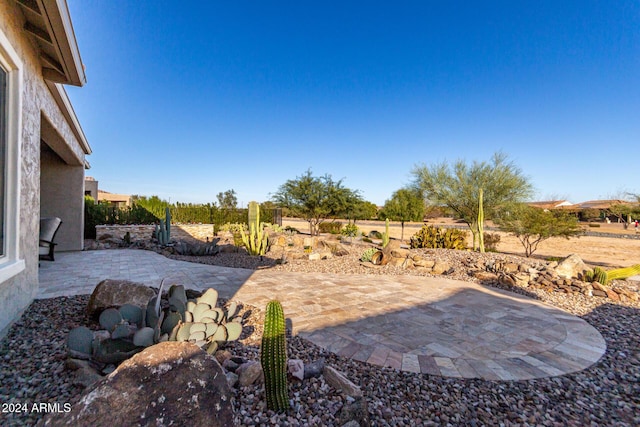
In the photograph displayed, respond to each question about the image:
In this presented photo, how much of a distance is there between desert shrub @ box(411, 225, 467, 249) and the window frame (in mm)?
10672

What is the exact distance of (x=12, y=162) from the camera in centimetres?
288

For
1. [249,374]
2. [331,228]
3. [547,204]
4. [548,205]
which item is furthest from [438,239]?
[547,204]

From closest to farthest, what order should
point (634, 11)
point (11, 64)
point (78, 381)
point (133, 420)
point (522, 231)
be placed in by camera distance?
1. point (133, 420)
2. point (78, 381)
3. point (11, 64)
4. point (634, 11)
5. point (522, 231)

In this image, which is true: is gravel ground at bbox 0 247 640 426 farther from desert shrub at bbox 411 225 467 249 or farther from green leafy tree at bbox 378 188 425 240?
green leafy tree at bbox 378 188 425 240

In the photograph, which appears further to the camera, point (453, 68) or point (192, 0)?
point (453, 68)

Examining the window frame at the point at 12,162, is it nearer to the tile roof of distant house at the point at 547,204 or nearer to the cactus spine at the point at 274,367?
the cactus spine at the point at 274,367

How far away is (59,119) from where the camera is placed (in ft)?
18.4

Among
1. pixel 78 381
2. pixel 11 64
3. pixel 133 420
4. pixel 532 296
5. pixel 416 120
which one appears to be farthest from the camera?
pixel 416 120

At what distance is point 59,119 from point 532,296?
977cm

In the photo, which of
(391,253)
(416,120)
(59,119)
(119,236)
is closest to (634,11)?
(391,253)

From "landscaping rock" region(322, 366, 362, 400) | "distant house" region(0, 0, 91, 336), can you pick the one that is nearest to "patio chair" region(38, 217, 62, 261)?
"distant house" region(0, 0, 91, 336)

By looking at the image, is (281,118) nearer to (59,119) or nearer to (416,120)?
(416,120)

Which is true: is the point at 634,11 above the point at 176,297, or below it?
above

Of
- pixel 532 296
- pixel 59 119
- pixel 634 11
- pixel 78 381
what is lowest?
pixel 532 296
